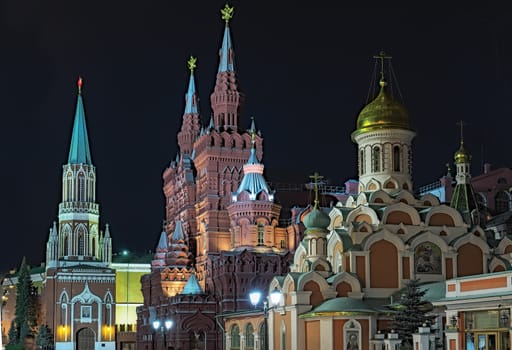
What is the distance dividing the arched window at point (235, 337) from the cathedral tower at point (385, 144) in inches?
470

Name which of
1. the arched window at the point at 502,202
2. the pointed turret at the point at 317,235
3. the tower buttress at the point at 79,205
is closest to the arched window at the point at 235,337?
the pointed turret at the point at 317,235

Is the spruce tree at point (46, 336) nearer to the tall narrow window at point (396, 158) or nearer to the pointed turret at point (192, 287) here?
the pointed turret at point (192, 287)

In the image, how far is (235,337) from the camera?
4503cm

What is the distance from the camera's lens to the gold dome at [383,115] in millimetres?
35969

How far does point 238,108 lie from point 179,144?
10969 mm

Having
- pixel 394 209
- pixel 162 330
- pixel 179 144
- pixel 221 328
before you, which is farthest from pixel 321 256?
pixel 179 144

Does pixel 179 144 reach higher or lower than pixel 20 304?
higher

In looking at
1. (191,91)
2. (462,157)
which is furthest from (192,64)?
(462,157)

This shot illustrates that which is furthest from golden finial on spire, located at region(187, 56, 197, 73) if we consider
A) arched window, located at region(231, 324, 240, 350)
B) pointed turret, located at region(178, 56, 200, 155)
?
arched window, located at region(231, 324, 240, 350)

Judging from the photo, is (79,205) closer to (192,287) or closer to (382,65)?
(192,287)

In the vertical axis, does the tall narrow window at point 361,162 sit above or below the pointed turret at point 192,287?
above

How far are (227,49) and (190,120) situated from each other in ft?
30.3

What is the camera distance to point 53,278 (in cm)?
7506

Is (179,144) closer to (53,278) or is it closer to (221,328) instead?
(53,278)
